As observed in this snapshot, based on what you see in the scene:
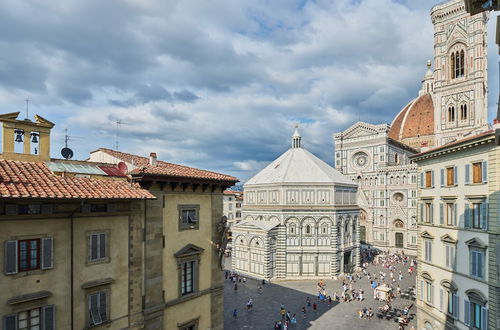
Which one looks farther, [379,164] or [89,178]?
[379,164]

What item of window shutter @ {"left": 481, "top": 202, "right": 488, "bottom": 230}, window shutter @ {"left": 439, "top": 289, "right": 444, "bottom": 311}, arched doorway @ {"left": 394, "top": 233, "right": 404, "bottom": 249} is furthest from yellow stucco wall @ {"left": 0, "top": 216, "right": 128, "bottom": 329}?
arched doorway @ {"left": 394, "top": 233, "right": 404, "bottom": 249}

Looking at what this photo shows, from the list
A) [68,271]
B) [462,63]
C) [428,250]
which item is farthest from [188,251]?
[462,63]

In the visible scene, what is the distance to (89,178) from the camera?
1427cm

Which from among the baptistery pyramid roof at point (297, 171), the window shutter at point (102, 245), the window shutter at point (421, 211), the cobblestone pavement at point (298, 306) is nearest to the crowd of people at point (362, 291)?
the cobblestone pavement at point (298, 306)

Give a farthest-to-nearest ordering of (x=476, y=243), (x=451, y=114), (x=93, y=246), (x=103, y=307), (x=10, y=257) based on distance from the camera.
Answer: (x=451, y=114) < (x=476, y=243) < (x=103, y=307) < (x=93, y=246) < (x=10, y=257)

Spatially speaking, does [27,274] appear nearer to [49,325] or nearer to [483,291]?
[49,325]

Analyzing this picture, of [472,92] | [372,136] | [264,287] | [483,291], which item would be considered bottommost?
[264,287]

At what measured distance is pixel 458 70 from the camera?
64438 millimetres

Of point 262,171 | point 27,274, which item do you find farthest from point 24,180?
point 262,171

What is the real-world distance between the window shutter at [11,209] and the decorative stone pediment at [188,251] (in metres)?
7.98

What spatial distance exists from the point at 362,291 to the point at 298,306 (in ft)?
34.0

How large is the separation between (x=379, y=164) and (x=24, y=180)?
72.0 metres

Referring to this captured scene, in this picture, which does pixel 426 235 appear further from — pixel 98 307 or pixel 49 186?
pixel 49 186

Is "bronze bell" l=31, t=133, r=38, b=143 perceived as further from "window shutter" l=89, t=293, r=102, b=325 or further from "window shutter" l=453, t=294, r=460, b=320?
"window shutter" l=453, t=294, r=460, b=320
